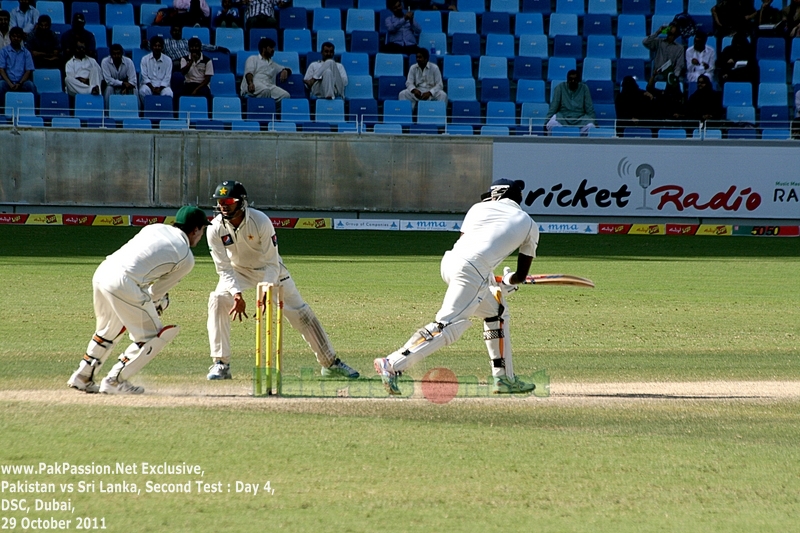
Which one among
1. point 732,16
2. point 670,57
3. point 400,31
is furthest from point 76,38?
point 732,16

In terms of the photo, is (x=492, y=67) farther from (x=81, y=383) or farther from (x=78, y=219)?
(x=81, y=383)

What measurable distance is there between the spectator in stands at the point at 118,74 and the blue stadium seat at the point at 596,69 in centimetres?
1106

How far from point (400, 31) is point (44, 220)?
975cm

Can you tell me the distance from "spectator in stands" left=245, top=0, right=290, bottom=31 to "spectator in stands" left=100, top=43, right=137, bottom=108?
373cm

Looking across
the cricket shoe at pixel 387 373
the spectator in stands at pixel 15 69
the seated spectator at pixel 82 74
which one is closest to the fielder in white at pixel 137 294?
the cricket shoe at pixel 387 373

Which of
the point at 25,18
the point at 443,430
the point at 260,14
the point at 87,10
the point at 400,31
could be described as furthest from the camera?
the point at 87,10

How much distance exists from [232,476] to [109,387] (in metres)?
2.33

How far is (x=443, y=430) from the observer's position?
652 cm

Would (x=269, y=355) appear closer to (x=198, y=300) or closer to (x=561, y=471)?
(x=561, y=471)

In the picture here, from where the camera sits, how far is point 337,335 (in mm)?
10820

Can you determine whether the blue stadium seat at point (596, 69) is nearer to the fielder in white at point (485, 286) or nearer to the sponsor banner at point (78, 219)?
the sponsor banner at point (78, 219)

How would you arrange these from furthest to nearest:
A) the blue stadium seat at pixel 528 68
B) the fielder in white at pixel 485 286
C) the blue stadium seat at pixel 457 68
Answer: the blue stadium seat at pixel 528 68 < the blue stadium seat at pixel 457 68 < the fielder in white at pixel 485 286

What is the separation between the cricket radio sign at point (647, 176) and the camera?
22578 mm

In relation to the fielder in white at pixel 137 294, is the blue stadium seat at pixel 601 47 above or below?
above
